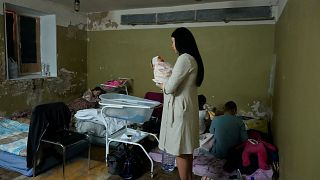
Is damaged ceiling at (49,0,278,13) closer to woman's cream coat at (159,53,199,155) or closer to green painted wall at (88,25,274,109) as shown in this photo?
green painted wall at (88,25,274,109)

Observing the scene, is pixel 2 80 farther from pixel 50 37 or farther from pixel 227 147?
pixel 227 147

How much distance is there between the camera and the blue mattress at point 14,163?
252 centimetres

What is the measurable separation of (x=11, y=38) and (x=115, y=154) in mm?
2847

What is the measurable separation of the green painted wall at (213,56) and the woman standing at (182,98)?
2466mm

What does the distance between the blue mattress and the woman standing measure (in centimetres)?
156

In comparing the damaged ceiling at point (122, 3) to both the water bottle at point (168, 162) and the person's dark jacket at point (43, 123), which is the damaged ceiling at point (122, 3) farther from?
the water bottle at point (168, 162)

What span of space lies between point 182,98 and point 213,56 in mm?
2636

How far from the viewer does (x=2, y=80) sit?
3.69m

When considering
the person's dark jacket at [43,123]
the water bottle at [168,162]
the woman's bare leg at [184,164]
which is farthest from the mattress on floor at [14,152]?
the woman's bare leg at [184,164]

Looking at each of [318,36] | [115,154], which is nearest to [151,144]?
[115,154]

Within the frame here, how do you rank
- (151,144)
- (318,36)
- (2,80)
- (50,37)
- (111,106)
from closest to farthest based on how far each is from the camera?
1. (318,36)
2. (111,106)
3. (151,144)
4. (2,80)
5. (50,37)

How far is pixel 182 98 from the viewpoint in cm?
188

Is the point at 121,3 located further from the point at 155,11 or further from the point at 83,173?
the point at 83,173

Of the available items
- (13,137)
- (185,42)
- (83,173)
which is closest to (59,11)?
(13,137)
